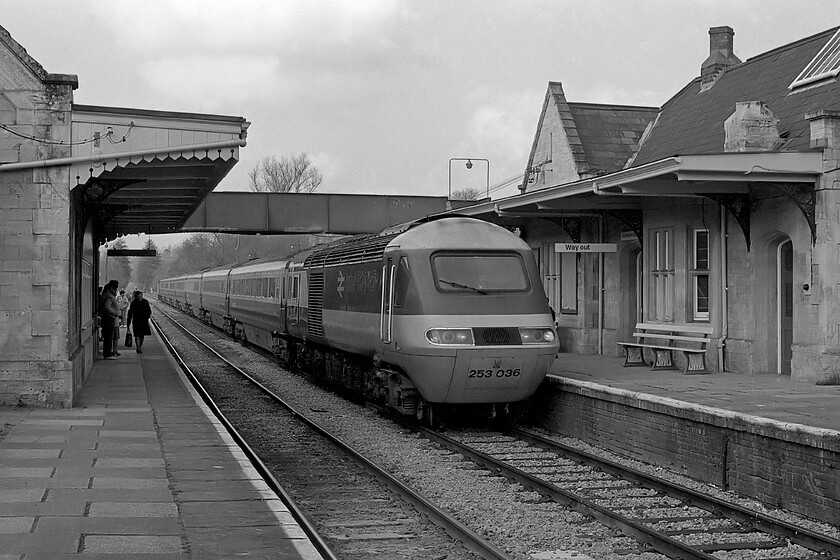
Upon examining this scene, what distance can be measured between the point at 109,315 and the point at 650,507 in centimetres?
1699

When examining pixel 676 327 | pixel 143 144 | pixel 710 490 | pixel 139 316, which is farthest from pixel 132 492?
pixel 139 316

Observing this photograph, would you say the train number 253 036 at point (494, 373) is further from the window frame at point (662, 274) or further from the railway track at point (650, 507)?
the window frame at point (662, 274)

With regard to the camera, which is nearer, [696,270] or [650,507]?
[650,507]

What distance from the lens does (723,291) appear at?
1543 centimetres

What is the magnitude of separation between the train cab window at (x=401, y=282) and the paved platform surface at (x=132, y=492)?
2.83 metres

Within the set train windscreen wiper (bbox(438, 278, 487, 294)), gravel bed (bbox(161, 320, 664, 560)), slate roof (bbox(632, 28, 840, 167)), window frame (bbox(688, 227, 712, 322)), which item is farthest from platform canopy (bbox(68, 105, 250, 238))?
window frame (bbox(688, 227, 712, 322))

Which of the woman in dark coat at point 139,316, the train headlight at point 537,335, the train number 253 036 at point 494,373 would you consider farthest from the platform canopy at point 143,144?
the woman in dark coat at point 139,316

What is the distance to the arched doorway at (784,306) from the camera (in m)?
14.5

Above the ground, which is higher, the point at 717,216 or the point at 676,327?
the point at 717,216

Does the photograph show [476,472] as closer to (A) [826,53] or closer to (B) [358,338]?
(B) [358,338]

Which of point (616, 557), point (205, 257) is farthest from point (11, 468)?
point (205, 257)

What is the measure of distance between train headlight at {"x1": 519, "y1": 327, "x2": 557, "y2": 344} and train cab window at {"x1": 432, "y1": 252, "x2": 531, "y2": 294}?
1.85ft

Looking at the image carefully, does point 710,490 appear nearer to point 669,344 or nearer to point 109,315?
point 669,344

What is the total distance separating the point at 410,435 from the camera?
1340 cm
